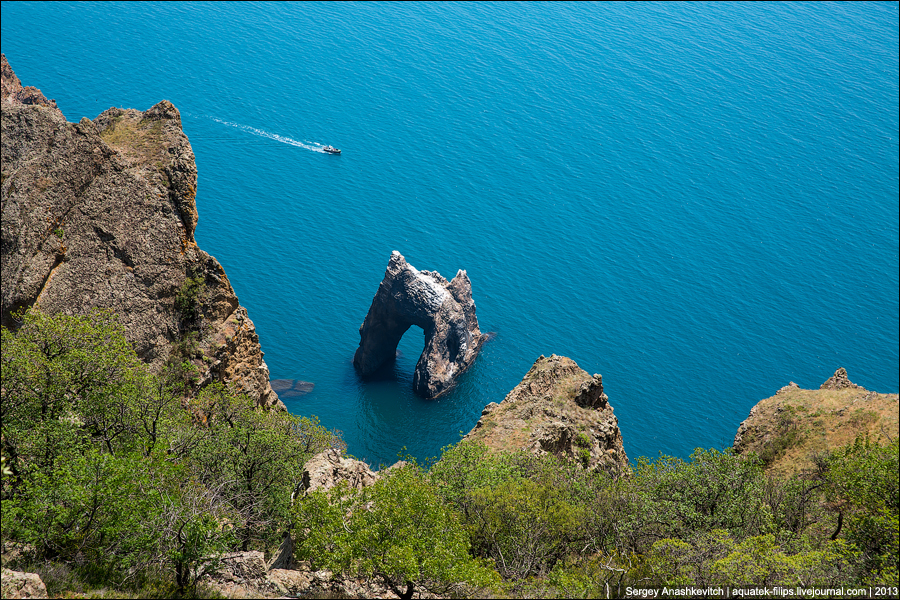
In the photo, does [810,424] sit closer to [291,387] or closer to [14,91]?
[291,387]

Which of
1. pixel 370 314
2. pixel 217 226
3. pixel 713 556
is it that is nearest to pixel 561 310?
pixel 370 314

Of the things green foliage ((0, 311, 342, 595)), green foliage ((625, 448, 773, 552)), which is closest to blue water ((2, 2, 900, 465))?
green foliage ((0, 311, 342, 595))

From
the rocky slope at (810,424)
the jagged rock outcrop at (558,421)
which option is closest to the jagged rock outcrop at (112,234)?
the jagged rock outcrop at (558,421)

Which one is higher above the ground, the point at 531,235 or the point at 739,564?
the point at 739,564

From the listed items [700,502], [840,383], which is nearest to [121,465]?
[700,502]

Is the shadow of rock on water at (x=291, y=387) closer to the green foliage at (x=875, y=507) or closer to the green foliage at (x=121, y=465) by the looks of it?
the green foliage at (x=121, y=465)

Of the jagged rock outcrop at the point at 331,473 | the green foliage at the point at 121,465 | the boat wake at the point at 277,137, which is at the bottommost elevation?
the boat wake at the point at 277,137
